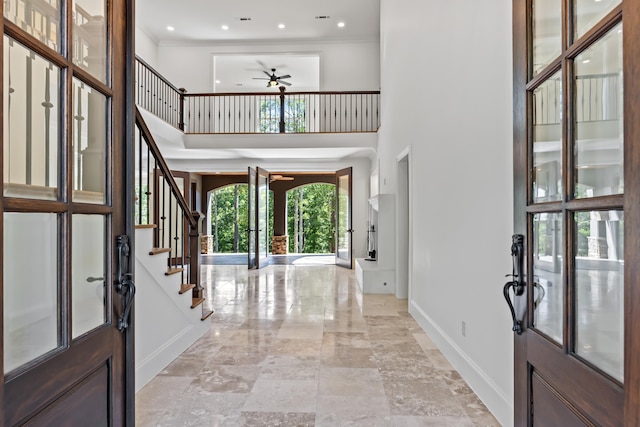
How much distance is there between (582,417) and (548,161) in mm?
772

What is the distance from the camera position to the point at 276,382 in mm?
2682

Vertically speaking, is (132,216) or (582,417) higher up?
(132,216)

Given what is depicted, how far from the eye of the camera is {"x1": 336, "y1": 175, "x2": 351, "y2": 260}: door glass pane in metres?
9.22

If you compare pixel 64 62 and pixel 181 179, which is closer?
pixel 64 62

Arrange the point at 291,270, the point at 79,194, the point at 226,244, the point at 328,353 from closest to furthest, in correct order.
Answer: the point at 79,194, the point at 328,353, the point at 291,270, the point at 226,244

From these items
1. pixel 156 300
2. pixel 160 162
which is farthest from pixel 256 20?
pixel 156 300

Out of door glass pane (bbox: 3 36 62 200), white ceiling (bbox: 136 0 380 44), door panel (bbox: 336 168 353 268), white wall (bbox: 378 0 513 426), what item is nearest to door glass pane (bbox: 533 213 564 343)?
white wall (bbox: 378 0 513 426)

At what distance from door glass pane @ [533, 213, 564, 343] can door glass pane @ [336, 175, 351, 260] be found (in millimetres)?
7766

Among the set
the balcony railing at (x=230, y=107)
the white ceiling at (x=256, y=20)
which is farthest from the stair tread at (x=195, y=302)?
the white ceiling at (x=256, y=20)

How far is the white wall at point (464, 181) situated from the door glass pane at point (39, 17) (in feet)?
6.85

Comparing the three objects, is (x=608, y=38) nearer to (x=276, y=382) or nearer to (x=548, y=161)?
(x=548, y=161)

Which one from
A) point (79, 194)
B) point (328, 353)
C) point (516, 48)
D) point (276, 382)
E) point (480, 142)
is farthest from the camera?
point (328, 353)

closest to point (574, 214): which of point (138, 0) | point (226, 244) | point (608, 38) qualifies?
point (608, 38)

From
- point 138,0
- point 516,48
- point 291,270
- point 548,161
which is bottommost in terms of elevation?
point 291,270
